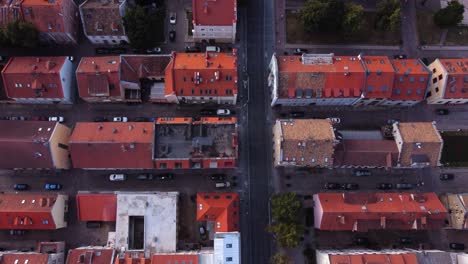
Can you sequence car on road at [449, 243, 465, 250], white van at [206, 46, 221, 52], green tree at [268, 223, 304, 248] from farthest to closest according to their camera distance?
white van at [206, 46, 221, 52], car on road at [449, 243, 465, 250], green tree at [268, 223, 304, 248]

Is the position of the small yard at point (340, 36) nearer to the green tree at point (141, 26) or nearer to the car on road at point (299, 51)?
the car on road at point (299, 51)

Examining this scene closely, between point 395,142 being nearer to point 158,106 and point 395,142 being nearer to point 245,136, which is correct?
point 245,136

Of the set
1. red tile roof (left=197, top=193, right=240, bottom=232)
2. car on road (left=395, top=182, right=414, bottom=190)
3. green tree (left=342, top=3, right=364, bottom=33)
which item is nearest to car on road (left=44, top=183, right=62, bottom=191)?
red tile roof (left=197, top=193, right=240, bottom=232)

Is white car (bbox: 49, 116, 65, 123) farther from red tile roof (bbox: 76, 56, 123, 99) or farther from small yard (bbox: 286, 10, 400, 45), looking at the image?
small yard (bbox: 286, 10, 400, 45)

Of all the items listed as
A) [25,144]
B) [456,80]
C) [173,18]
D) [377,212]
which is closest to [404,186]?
[377,212]

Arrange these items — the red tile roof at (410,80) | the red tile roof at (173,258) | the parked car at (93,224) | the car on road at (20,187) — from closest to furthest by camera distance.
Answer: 1. the red tile roof at (173,258)
2. the parked car at (93,224)
3. the car on road at (20,187)
4. the red tile roof at (410,80)

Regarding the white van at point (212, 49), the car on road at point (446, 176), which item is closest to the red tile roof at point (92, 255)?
the white van at point (212, 49)
